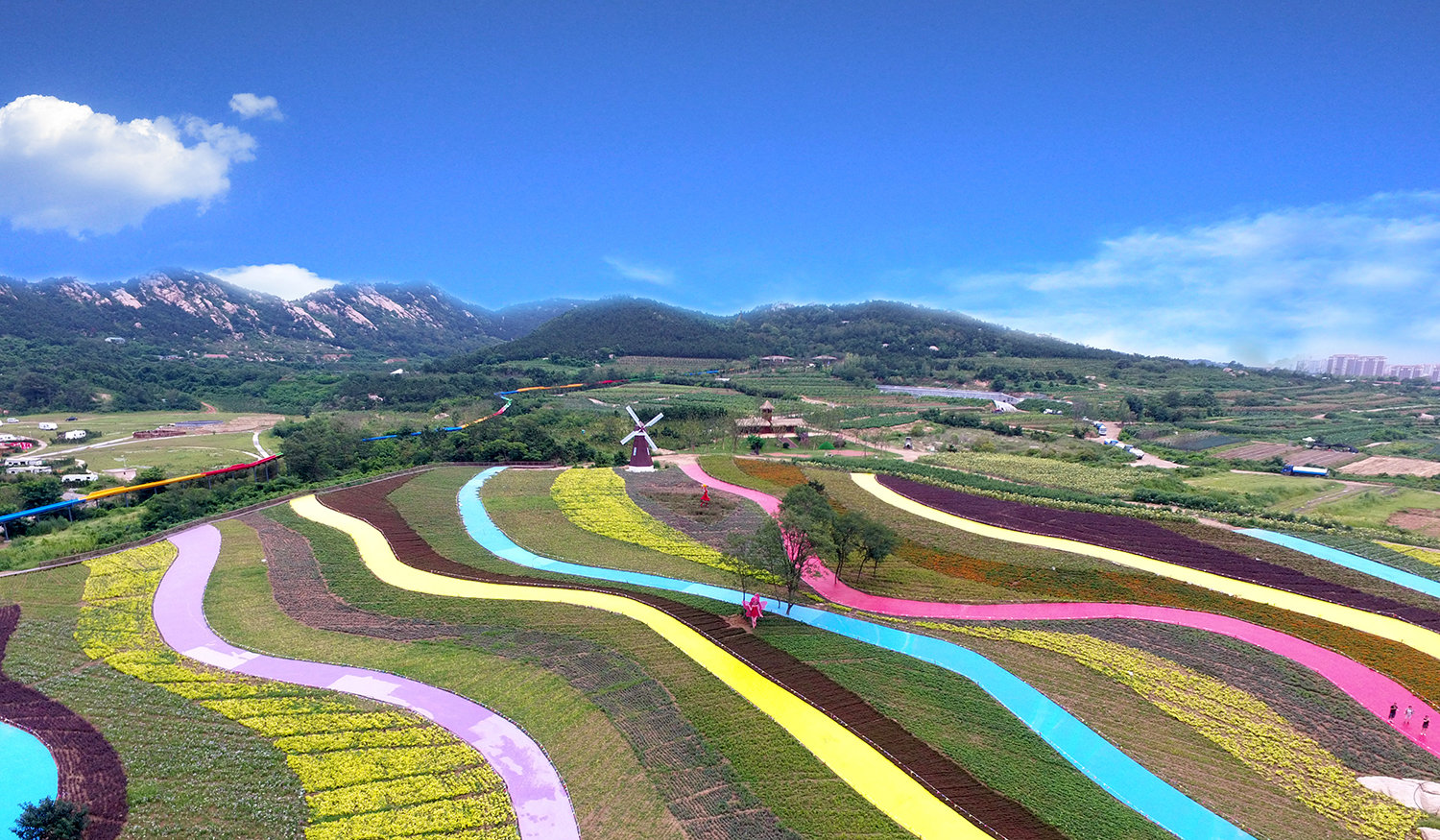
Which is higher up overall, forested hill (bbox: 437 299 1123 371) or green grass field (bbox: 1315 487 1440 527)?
forested hill (bbox: 437 299 1123 371)

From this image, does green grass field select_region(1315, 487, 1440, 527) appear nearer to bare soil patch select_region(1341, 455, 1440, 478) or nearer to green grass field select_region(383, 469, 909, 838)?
bare soil patch select_region(1341, 455, 1440, 478)

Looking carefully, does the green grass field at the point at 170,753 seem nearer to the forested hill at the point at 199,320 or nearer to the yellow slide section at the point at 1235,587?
the yellow slide section at the point at 1235,587

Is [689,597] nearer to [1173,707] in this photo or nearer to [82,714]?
[1173,707]

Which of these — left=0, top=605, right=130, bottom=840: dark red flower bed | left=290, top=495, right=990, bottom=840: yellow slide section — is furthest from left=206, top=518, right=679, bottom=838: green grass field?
left=0, top=605, right=130, bottom=840: dark red flower bed

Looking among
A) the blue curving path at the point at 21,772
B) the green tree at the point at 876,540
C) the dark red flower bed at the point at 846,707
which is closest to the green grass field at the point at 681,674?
the dark red flower bed at the point at 846,707

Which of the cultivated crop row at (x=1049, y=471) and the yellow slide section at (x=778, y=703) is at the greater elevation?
the cultivated crop row at (x=1049, y=471)

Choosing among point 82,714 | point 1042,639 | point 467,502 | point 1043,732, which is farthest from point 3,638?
point 1042,639

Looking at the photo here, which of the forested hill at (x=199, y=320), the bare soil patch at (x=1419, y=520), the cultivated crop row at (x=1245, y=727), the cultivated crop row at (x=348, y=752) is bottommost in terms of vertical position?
the cultivated crop row at (x=348, y=752)
